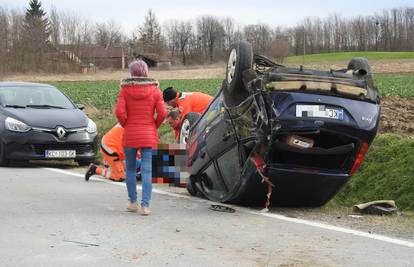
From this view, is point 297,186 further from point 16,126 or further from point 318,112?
point 16,126

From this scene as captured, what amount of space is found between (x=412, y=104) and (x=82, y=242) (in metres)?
14.8

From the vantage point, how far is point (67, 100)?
1369 centimetres

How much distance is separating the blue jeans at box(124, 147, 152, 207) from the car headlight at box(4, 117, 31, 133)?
5.29 meters

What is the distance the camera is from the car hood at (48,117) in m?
12.2

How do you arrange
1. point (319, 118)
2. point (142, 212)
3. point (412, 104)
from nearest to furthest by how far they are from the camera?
1. point (319, 118)
2. point (142, 212)
3. point (412, 104)

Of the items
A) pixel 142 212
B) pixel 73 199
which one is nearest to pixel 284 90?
pixel 142 212

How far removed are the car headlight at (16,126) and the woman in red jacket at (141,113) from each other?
17.6ft

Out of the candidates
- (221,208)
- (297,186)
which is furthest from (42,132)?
(297,186)

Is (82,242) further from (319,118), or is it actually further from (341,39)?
(341,39)

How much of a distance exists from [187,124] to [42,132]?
12.0 feet

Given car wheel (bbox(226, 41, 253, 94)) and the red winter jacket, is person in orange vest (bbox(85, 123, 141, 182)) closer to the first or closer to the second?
the red winter jacket

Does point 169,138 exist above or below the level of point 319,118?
below

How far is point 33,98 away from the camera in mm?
13367

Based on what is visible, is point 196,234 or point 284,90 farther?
point 284,90
